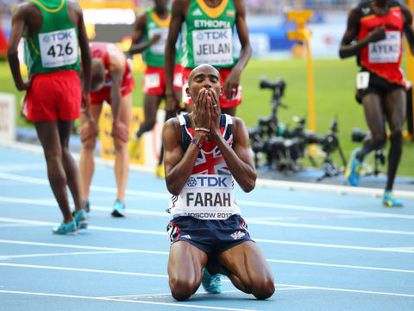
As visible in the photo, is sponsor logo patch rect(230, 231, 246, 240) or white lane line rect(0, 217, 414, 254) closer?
sponsor logo patch rect(230, 231, 246, 240)

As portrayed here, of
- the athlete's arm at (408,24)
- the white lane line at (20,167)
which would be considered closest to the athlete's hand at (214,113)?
the athlete's arm at (408,24)

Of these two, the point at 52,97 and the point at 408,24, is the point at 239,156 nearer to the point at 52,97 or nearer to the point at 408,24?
the point at 52,97

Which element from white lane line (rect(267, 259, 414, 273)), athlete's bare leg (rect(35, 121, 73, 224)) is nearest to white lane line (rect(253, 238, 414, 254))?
white lane line (rect(267, 259, 414, 273))

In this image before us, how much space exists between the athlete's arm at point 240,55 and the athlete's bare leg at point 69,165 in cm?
152

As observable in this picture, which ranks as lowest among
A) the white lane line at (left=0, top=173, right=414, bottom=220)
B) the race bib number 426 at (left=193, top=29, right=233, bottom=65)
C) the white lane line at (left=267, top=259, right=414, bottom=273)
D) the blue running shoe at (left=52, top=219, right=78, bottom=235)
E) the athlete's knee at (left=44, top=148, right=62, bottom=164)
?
the white lane line at (left=0, top=173, right=414, bottom=220)

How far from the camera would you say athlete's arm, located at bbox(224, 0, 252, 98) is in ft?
37.2

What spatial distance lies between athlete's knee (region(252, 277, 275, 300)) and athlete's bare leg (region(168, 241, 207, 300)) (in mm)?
370

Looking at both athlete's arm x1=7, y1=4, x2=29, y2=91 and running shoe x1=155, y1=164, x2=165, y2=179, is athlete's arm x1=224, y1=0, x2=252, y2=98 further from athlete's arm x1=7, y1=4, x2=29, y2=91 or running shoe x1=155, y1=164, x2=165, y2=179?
running shoe x1=155, y1=164, x2=165, y2=179

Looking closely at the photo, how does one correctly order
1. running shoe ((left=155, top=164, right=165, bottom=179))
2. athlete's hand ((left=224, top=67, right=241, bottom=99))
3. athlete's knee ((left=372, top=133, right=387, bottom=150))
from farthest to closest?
running shoe ((left=155, top=164, right=165, bottom=179))
athlete's knee ((left=372, top=133, right=387, bottom=150))
athlete's hand ((left=224, top=67, right=241, bottom=99))

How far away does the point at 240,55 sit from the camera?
11.7 metres

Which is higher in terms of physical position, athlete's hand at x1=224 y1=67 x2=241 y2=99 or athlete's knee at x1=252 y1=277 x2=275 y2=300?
athlete's hand at x1=224 y1=67 x2=241 y2=99

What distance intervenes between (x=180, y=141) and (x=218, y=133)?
40 centimetres

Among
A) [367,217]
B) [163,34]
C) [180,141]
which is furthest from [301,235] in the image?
[163,34]

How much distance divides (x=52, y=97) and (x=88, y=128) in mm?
1600
